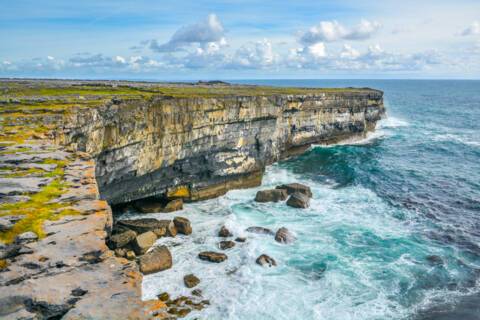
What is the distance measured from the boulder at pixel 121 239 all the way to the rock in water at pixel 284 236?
1126cm

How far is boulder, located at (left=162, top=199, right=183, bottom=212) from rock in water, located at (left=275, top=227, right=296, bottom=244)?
1089 cm

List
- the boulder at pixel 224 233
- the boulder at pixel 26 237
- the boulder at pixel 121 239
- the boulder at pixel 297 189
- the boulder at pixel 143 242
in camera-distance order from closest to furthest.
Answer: the boulder at pixel 26 237
the boulder at pixel 121 239
the boulder at pixel 143 242
the boulder at pixel 224 233
the boulder at pixel 297 189

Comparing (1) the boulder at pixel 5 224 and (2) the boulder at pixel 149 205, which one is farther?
(2) the boulder at pixel 149 205

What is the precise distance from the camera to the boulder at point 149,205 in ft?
117

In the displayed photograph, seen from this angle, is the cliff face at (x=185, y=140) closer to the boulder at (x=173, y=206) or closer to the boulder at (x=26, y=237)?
the boulder at (x=173, y=206)

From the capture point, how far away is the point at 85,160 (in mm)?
18422

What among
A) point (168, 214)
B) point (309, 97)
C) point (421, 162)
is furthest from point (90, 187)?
point (421, 162)

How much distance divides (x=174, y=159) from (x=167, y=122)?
3.83m

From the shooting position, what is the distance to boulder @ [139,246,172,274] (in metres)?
25.0

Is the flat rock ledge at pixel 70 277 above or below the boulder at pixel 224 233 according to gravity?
above

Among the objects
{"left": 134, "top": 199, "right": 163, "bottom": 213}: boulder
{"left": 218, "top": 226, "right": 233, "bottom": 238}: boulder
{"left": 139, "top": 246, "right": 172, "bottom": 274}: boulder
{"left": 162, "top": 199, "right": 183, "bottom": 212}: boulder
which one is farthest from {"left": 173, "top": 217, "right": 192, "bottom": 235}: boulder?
{"left": 139, "top": 246, "right": 172, "bottom": 274}: boulder

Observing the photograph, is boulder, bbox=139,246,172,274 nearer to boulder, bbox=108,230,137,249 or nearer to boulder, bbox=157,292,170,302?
boulder, bbox=108,230,137,249

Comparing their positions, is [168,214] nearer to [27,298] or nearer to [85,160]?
[85,160]

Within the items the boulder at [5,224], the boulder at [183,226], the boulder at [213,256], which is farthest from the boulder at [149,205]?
the boulder at [5,224]
